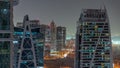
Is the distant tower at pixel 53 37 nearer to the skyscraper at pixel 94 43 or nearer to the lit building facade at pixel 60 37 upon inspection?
the lit building facade at pixel 60 37

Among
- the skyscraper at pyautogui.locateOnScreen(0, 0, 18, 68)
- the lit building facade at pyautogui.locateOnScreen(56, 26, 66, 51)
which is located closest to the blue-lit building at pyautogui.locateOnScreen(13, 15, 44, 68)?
the skyscraper at pyautogui.locateOnScreen(0, 0, 18, 68)

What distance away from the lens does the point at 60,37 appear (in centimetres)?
6900

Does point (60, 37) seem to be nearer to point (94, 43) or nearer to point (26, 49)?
point (94, 43)

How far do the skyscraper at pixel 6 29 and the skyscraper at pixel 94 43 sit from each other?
2283 centimetres

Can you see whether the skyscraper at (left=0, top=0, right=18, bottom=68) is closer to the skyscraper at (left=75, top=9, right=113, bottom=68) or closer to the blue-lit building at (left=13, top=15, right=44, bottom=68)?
the blue-lit building at (left=13, top=15, right=44, bottom=68)

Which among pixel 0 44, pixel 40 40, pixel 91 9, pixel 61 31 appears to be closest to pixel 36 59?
pixel 40 40

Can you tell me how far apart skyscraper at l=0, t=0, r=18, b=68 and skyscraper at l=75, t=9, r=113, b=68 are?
74.9ft

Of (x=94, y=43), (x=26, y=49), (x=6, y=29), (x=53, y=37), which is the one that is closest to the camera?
(x=6, y=29)

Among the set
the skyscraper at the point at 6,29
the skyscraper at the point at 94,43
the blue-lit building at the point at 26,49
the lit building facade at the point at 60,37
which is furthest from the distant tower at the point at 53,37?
the skyscraper at the point at 6,29

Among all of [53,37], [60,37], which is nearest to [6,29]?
Result: [53,37]

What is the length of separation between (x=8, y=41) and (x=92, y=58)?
2299 cm

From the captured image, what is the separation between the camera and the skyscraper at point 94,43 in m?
30.9

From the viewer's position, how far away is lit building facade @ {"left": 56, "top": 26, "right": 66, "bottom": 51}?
2702 inches

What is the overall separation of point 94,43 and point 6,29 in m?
23.4
